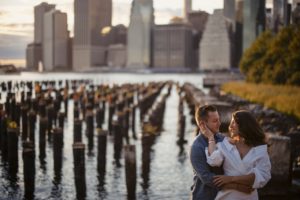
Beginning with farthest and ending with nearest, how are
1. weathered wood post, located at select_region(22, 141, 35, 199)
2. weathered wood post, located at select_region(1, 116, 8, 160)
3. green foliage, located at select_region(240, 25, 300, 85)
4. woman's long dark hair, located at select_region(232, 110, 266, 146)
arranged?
green foliage, located at select_region(240, 25, 300, 85) < weathered wood post, located at select_region(1, 116, 8, 160) < weathered wood post, located at select_region(22, 141, 35, 199) < woman's long dark hair, located at select_region(232, 110, 266, 146)

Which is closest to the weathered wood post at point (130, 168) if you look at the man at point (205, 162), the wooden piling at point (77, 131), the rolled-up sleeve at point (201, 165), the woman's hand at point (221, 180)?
the wooden piling at point (77, 131)

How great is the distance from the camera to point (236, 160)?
5691 millimetres

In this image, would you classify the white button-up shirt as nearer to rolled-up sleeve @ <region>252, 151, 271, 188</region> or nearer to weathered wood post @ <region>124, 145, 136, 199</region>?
rolled-up sleeve @ <region>252, 151, 271, 188</region>

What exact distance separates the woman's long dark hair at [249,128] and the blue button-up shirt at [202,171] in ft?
1.32

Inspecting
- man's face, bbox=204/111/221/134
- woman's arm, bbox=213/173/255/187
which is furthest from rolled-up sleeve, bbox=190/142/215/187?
man's face, bbox=204/111/221/134

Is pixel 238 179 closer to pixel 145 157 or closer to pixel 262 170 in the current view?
pixel 262 170

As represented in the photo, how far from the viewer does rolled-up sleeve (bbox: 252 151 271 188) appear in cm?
570

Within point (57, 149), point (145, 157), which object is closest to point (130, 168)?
point (145, 157)

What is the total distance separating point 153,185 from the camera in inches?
759

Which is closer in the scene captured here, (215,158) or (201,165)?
(215,158)

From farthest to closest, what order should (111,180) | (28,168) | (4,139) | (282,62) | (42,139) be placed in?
(282,62)
(42,139)
(4,139)
(111,180)
(28,168)

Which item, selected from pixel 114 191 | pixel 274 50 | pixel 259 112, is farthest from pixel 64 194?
pixel 274 50

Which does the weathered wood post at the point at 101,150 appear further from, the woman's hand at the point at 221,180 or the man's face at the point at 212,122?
the woman's hand at the point at 221,180

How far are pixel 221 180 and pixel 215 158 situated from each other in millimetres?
276
